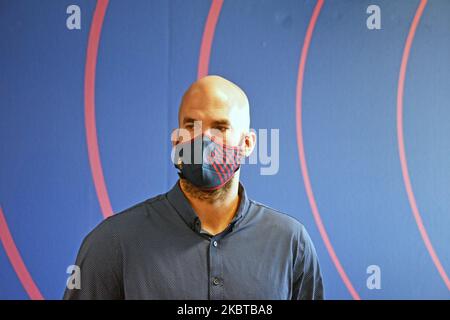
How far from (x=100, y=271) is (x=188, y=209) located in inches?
9.0

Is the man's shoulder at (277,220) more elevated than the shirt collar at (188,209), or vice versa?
the shirt collar at (188,209)

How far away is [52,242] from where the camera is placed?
5.40 ft

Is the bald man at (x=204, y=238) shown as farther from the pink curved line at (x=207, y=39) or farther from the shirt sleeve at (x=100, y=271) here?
the pink curved line at (x=207, y=39)

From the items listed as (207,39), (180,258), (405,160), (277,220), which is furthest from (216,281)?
(405,160)

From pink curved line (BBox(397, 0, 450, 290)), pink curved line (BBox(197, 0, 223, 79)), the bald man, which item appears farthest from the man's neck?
pink curved line (BBox(397, 0, 450, 290))

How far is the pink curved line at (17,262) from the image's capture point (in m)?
1.63

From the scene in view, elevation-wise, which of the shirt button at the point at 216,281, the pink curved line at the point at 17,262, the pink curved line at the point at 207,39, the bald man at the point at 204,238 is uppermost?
the pink curved line at the point at 207,39

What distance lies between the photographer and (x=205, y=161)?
3.70 feet

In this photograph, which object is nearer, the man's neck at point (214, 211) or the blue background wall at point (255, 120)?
the man's neck at point (214, 211)

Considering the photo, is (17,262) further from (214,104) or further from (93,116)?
(214,104)

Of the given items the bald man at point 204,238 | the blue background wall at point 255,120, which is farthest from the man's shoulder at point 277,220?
the blue background wall at point 255,120

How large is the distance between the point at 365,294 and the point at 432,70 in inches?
35.3

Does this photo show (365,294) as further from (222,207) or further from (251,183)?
(222,207)

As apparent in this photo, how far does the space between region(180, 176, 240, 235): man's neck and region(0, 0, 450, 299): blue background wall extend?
57 centimetres
